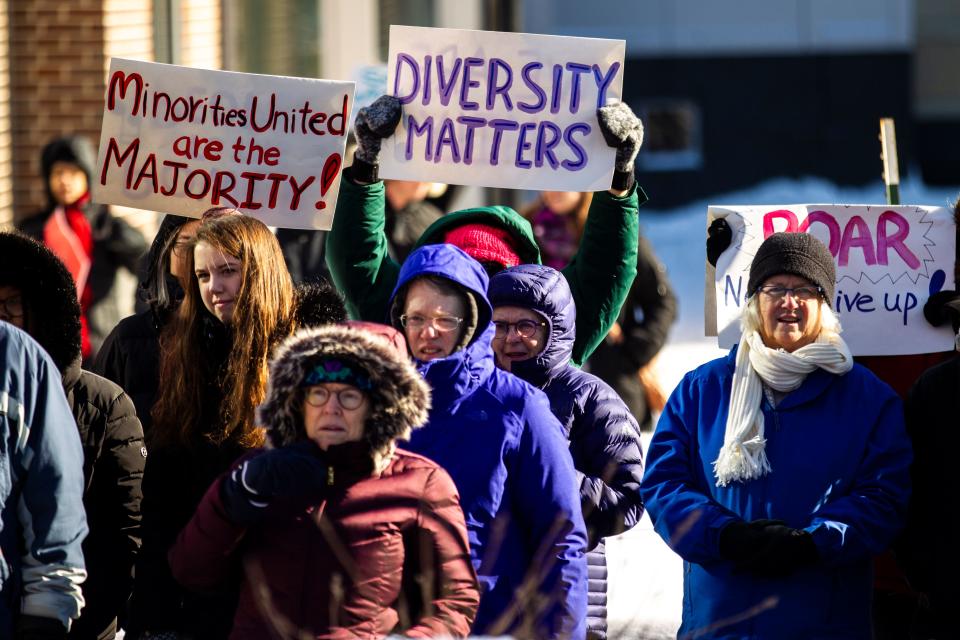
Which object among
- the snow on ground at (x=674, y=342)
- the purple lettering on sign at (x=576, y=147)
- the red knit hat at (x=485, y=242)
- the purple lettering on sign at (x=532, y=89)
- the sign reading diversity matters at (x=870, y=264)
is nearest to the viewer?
the red knit hat at (x=485, y=242)

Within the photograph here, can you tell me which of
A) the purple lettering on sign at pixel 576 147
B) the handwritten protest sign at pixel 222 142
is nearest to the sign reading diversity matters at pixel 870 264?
the purple lettering on sign at pixel 576 147

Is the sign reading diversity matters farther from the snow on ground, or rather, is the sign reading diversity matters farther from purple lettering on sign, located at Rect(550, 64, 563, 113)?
purple lettering on sign, located at Rect(550, 64, 563, 113)

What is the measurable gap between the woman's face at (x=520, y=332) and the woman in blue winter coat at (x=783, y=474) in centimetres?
41

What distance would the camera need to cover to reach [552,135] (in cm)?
558

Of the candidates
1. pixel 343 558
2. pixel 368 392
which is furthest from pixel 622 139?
pixel 343 558

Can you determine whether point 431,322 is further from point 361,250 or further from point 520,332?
point 361,250

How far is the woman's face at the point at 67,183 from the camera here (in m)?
8.51

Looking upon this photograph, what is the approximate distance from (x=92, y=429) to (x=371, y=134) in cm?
142

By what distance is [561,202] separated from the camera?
8195mm

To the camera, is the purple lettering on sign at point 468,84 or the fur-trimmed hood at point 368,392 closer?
the fur-trimmed hood at point 368,392

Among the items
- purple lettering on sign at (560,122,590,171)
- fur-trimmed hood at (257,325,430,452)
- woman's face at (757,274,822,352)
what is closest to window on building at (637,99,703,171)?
purple lettering on sign at (560,122,590,171)

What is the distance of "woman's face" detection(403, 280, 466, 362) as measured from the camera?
4.32m

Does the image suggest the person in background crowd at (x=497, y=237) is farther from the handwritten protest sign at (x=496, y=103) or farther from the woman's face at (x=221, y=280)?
the woman's face at (x=221, y=280)

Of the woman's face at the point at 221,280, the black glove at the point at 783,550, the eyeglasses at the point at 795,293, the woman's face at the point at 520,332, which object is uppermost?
the woman's face at the point at 221,280
